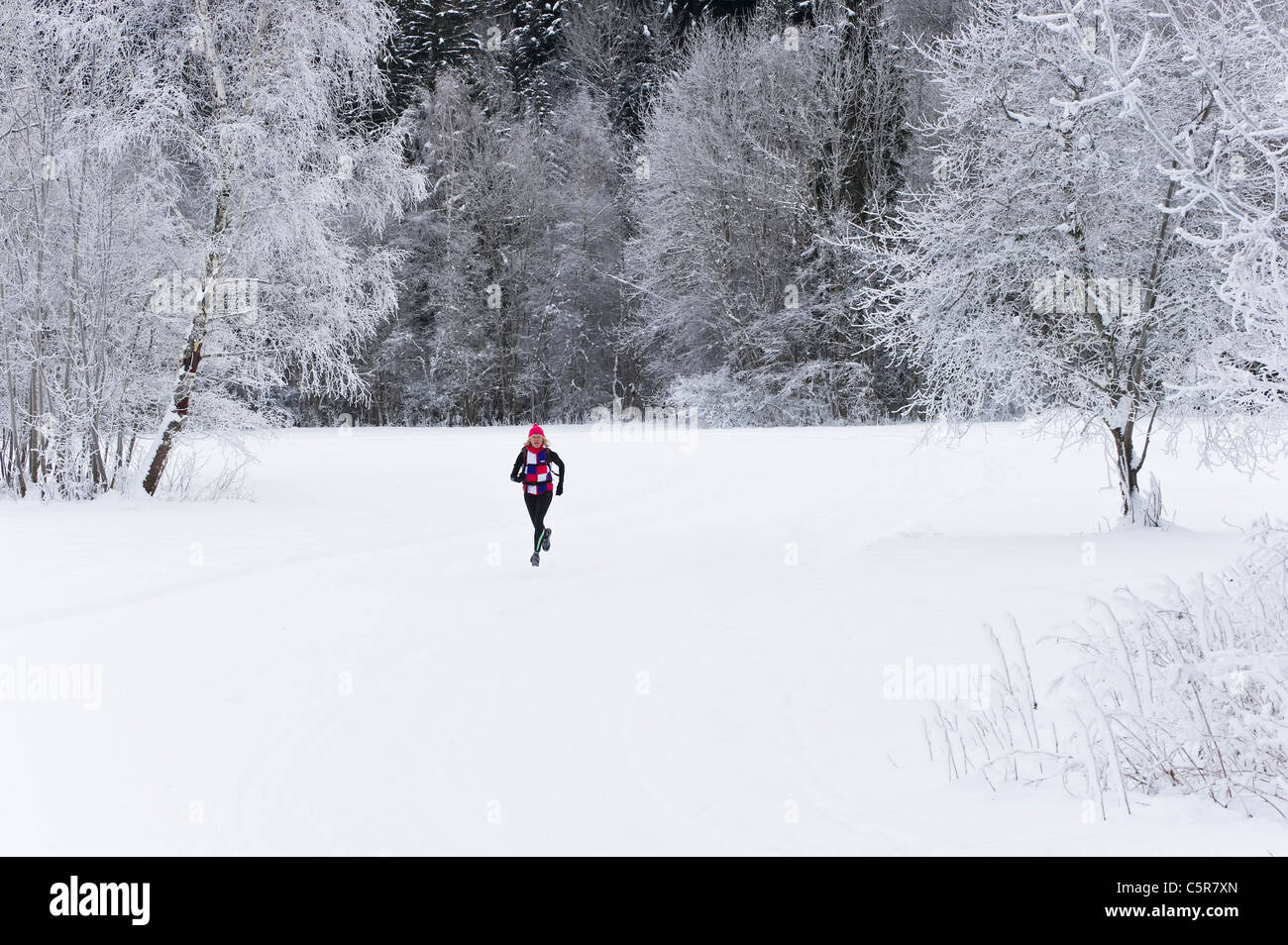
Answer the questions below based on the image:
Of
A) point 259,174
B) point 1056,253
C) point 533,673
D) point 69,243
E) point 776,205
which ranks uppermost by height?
point 776,205

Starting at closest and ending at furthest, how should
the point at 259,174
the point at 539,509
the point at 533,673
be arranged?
the point at 533,673
the point at 539,509
the point at 259,174

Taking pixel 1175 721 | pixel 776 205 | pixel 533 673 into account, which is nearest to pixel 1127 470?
pixel 1175 721

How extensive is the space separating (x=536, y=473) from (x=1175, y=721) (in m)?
7.89

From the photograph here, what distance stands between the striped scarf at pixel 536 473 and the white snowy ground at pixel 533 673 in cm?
91

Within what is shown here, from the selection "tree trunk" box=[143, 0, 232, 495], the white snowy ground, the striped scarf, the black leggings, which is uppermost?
"tree trunk" box=[143, 0, 232, 495]

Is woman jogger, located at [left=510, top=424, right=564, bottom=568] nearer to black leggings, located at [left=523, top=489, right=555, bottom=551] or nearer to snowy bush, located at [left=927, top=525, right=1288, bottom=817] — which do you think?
black leggings, located at [left=523, top=489, right=555, bottom=551]

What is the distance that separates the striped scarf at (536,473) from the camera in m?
11.5

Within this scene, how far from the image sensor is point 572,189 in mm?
38906

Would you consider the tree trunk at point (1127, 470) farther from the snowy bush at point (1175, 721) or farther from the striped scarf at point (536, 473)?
the snowy bush at point (1175, 721)

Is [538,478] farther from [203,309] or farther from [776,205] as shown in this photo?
[776,205]

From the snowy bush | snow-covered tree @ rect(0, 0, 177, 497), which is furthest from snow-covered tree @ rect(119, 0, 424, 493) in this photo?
the snowy bush

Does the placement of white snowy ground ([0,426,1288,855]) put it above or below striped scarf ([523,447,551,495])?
below

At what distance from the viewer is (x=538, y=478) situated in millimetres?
11516

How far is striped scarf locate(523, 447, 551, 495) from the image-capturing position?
11.5m
